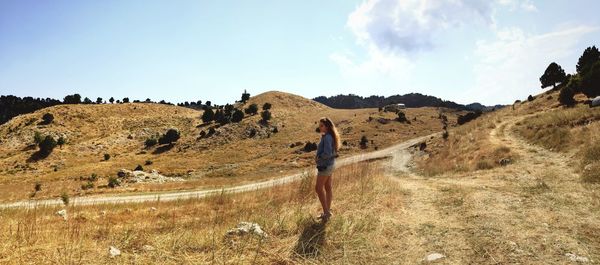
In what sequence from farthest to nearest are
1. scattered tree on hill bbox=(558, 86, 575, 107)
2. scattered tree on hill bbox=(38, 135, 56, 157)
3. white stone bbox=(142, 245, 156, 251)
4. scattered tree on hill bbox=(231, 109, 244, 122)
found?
1. scattered tree on hill bbox=(231, 109, 244, 122)
2. scattered tree on hill bbox=(38, 135, 56, 157)
3. scattered tree on hill bbox=(558, 86, 575, 107)
4. white stone bbox=(142, 245, 156, 251)

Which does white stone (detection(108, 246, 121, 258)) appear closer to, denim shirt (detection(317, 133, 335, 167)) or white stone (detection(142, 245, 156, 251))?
white stone (detection(142, 245, 156, 251))

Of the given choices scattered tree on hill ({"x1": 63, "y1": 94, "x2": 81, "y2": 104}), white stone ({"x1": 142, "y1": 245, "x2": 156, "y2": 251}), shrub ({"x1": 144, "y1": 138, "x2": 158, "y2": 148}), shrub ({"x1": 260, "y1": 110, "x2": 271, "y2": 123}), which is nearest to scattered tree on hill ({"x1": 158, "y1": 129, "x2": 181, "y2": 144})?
shrub ({"x1": 144, "y1": 138, "x2": 158, "y2": 148})

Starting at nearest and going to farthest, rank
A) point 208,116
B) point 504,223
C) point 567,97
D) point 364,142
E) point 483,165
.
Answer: point 504,223 → point 483,165 → point 567,97 → point 364,142 → point 208,116

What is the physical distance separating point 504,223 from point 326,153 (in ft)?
11.8

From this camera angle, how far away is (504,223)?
7.23 metres

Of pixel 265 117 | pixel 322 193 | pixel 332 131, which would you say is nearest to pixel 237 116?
pixel 265 117

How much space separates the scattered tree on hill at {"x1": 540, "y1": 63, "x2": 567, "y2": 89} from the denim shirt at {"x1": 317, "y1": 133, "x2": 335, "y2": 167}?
76970mm

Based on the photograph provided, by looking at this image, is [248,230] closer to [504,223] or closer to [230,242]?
[230,242]

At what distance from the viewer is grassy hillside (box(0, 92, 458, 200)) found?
68688mm

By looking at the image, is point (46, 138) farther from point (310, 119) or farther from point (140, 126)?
point (310, 119)

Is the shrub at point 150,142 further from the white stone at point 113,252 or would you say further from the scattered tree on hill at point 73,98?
the white stone at point 113,252

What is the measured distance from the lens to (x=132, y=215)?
44.3ft

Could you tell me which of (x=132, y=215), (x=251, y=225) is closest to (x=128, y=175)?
(x=132, y=215)

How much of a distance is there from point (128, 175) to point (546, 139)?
49489mm
